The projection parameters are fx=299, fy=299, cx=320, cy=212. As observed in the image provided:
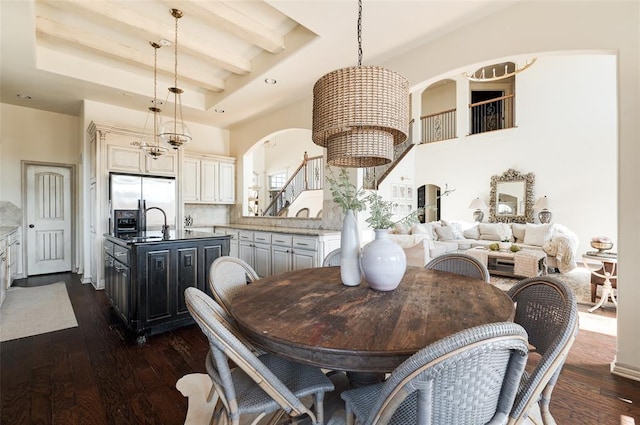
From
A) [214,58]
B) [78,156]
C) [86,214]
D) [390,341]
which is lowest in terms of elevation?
[390,341]

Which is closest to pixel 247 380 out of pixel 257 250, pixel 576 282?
pixel 257 250

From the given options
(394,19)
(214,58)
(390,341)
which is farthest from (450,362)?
(214,58)

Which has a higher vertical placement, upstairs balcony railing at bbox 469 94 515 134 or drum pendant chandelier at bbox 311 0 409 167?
upstairs balcony railing at bbox 469 94 515 134

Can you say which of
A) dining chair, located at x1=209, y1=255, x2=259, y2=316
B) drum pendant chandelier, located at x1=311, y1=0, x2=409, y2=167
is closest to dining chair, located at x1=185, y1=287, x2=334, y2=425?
dining chair, located at x1=209, y1=255, x2=259, y2=316

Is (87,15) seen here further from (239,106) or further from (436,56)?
(436,56)

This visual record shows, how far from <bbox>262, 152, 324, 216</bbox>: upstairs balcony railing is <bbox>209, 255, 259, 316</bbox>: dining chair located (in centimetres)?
658

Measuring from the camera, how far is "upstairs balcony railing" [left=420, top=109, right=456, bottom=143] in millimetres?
9486

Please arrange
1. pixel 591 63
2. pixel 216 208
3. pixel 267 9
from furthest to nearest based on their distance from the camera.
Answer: pixel 591 63
pixel 216 208
pixel 267 9

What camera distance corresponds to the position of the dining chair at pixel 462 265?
222 centimetres

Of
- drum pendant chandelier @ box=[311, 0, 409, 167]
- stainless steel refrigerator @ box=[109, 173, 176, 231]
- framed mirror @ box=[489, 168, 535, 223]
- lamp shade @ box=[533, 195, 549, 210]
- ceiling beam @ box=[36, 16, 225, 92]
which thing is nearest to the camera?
drum pendant chandelier @ box=[311, 0, 409, 167]

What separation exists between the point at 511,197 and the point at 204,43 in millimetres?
8229

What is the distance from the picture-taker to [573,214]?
716cm

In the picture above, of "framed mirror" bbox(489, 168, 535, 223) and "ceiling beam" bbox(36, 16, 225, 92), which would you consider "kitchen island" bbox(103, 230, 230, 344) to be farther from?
"framed mirror" bbox(489, 168, 535, 223)

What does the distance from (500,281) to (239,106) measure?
5440mm
